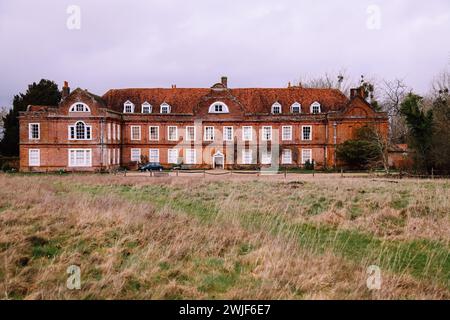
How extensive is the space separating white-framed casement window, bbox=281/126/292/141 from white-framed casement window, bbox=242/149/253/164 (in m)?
4.01

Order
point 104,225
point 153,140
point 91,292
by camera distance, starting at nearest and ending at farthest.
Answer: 1. point 91,292
2. point 104,225
3. point 153,140

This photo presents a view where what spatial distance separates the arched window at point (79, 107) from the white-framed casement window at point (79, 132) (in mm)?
1312

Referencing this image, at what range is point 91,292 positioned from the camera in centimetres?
555

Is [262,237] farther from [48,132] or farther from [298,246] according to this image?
[48,132]

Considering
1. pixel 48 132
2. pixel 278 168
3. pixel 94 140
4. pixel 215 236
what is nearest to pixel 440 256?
pixel 215 236

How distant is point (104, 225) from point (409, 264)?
Result: 6350 mm

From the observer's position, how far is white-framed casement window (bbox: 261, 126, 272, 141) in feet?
144

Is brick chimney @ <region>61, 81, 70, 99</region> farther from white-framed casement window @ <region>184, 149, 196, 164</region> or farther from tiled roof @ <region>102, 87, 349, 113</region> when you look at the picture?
white-framed casement window @ <region>184, 149, 196, 164</region>

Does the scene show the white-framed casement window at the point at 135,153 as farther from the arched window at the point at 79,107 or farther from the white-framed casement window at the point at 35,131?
the white-framed casement window at the point at 35,131

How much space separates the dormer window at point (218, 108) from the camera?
4409 centimetres

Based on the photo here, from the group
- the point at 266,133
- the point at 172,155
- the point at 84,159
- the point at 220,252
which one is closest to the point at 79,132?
the point at 84,159

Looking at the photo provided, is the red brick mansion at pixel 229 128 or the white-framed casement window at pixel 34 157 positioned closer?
the white-framed casement window at pixel 34 157

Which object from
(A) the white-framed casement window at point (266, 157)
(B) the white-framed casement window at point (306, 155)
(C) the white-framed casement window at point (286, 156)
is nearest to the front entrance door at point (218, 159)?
(A) the white-framed casement window at point (266, 157)

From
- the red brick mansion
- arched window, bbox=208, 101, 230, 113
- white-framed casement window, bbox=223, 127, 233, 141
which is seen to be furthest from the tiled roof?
white-framed casement window, bbox=223, 127, 233, 141
